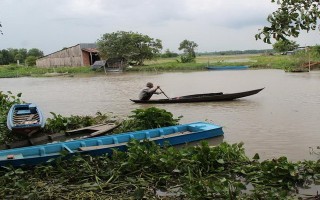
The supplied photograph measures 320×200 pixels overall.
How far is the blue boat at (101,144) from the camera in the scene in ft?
17.9

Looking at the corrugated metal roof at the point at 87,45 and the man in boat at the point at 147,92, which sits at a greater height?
the corrugated metal roof at the point at 87,45

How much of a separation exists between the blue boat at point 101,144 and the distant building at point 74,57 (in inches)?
1379

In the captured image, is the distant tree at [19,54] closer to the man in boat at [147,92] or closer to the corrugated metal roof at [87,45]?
the corrugated metal roof at [87,45]

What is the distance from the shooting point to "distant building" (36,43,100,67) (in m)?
41.7

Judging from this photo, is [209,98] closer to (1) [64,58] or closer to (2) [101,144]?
(2) [101,144]

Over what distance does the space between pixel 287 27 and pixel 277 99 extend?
1135 cm

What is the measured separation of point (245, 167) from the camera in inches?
205

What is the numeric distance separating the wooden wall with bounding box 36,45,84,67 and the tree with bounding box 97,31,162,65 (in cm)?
405

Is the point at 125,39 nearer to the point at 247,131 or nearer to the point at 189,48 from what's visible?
the point at 189,48

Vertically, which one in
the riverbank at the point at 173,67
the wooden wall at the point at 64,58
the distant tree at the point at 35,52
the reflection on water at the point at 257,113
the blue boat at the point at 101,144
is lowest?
the reflection on water at the point at 257,113

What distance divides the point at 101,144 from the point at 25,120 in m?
2.43

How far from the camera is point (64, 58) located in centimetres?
4350

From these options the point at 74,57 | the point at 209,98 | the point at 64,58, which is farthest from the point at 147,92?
the point at 64,58

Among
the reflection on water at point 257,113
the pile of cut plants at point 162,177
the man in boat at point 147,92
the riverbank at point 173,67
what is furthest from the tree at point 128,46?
the pile of cut plants at point 162,177
